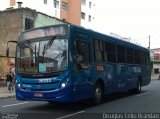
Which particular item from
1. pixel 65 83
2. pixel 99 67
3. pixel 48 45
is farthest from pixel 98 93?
pixel 48 45

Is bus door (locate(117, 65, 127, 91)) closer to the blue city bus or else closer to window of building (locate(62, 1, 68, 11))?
the blue city bus

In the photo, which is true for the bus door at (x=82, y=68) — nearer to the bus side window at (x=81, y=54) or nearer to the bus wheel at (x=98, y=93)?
the bus side window at (x=81, y=54)

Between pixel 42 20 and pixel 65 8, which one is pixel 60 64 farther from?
pixel 65 8

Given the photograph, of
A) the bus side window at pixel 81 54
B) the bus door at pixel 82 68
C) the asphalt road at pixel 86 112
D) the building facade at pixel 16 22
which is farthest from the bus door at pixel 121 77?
the building facade at pixel 16 22

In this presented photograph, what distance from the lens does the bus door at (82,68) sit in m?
14.0

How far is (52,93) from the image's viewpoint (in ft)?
44.5

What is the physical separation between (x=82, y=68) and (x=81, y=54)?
20.9 inches

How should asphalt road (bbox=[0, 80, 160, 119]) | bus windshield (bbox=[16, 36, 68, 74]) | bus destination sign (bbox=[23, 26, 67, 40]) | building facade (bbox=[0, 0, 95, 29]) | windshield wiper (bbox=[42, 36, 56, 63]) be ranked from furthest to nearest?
1. building facade (bbox=[0, 0, 95, 29])
2. bus destination sign (bbox=[23, 26, 67, 40])
3. windshield wiper (bbox=[42, 36, 56, 63])
4. bus windshield (bbox=[16, 36, 68, 74])
5. asphalt road (bbox=[0, 80, 160, 119])

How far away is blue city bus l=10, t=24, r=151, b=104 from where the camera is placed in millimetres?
13609

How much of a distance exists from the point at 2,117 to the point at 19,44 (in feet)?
12.1

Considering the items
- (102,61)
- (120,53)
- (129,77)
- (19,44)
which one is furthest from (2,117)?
(129,77)

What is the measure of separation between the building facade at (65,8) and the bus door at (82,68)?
37.1 m

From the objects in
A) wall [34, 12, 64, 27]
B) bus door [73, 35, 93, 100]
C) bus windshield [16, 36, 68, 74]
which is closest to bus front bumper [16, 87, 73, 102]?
bus door [73, 35, 93, 100]

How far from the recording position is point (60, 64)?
44.9 ft
